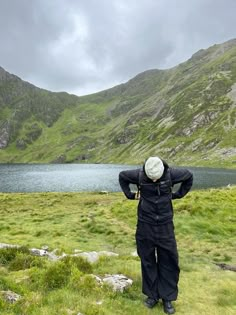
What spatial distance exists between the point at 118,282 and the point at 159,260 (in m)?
2.18

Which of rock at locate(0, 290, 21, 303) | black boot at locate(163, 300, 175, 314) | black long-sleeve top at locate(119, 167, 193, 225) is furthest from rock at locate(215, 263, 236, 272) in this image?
rock at locate(0, 290, 21, 303)

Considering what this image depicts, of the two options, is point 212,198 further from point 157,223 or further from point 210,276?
point 157,223

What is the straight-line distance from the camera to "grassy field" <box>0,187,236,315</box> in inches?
387

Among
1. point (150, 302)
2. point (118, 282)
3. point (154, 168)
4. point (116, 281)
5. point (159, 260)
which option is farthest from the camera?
point (116, 281)

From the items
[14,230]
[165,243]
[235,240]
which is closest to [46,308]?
[165,243]

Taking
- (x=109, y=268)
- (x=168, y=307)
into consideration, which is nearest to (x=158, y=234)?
(x=168, y=307)

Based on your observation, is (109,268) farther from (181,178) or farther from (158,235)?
(181,178)

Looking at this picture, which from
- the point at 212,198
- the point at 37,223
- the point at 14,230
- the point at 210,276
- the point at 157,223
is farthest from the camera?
the point at 212,198

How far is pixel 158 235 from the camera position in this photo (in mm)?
10250

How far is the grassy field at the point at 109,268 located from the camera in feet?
32.3

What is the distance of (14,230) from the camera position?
27375 mm

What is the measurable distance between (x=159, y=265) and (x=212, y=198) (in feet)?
85.8

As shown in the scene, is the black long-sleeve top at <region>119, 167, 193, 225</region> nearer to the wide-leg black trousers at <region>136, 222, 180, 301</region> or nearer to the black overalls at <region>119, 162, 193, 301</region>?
the black overalls at <region>119, 162, 193, 301</region>

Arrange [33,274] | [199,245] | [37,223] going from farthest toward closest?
[37,223] < [199,245] < [33,274]
